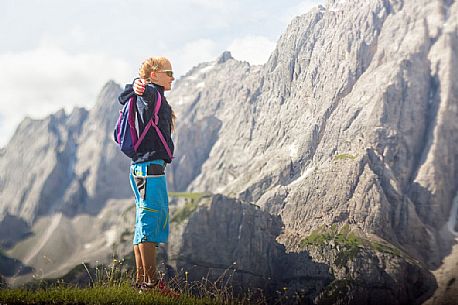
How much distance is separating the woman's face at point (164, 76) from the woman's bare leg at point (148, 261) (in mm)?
3085

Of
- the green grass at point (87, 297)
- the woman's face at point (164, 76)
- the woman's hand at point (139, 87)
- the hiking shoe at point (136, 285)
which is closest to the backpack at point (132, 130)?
the woman's hand at point (139, 87)

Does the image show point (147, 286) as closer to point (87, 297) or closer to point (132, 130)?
point (87, 297)

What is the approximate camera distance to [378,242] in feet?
607

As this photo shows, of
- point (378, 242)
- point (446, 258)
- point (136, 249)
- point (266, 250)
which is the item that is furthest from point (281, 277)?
point (136, 249)

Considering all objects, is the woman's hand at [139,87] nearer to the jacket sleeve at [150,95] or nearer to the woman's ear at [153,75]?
the jacket sleeve at [150,95]

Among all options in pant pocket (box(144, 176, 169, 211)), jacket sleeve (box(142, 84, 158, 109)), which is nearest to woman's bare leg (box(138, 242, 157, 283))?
pant pocket (box(144, 176, 169, 211))

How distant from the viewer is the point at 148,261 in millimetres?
7969

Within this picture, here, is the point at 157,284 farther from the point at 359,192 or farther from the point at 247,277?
the point at 359,192

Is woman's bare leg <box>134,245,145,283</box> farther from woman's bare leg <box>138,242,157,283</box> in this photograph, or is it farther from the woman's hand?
the woman's hand

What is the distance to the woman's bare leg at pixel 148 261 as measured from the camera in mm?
7930

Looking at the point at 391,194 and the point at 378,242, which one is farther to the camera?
the point at 391,194

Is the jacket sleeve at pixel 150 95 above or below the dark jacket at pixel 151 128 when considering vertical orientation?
above

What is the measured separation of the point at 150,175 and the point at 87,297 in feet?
7.89

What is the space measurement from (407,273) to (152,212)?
19014cm
